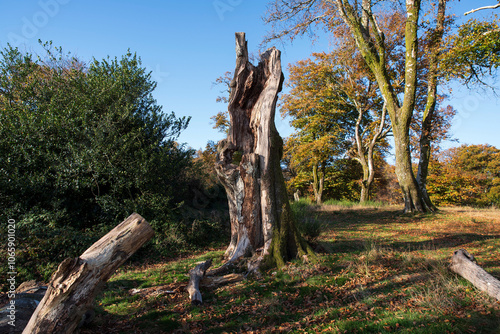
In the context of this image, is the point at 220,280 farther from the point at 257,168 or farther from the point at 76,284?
the point at 76,284

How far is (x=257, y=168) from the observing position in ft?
21.1

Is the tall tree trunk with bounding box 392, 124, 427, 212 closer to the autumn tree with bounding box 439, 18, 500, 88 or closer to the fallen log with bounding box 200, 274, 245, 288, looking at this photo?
the autumn tree with bounding box 439, 18, 500, 88

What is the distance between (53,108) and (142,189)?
14.4 ft

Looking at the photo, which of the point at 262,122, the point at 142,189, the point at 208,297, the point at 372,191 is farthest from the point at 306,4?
the point at 372,191

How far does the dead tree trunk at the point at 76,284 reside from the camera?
2.88 meters

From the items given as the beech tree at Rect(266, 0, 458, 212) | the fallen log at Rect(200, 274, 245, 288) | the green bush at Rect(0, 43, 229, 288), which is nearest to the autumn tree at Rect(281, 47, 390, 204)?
the beech tree at Rect(266, 0, 458, 212)

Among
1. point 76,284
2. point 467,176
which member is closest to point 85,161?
point 76,284

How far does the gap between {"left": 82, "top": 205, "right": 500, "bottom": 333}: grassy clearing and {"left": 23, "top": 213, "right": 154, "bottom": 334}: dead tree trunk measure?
3.13 ft

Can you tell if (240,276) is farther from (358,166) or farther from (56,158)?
(358,166)

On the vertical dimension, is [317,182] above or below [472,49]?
below

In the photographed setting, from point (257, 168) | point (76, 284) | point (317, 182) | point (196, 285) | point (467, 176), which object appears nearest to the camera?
point (76, 284)

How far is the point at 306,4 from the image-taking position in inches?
558

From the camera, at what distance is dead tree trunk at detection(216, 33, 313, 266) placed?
246 inches

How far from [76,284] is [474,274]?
5285 mm
